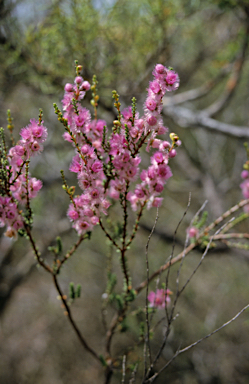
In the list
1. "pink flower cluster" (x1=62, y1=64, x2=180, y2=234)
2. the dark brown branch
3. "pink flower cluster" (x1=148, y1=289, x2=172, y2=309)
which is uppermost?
the dark brown branch

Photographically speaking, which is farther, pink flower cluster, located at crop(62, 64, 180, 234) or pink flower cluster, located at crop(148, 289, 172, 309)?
pink flower cluster, located at crop(148, 289, 172, 309)

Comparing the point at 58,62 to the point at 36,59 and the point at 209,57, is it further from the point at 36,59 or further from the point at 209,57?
the point at 209,57

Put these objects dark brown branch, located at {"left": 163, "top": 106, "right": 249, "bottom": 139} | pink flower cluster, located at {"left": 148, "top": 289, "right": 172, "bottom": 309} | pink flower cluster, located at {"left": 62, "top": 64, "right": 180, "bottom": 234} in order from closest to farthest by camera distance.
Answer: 1. pink flower cluster, located at {"left": 62, "top": 64, "right": 180, "bottom": 234}
2. pink flower cluster, located at {"left": 148, "top": 289, "right": 172, "bottom": 309}
3. dark brown branch, located at {"left": 163, "top": 106, "right": 249, "bottom": 139}

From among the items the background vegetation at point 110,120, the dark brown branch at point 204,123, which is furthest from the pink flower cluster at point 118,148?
the dark brown branch at point 204,123

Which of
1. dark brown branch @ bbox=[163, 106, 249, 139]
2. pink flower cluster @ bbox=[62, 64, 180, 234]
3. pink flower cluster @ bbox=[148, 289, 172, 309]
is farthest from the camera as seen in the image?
dark brown branch @ bbox=[163, 106, 249, 139]

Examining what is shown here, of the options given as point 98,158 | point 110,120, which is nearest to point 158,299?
point 98,158

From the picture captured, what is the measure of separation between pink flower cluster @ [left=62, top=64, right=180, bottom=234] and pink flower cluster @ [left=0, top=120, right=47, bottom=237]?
0.10 metres

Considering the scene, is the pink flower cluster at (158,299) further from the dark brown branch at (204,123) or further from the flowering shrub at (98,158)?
the dark brown branch at (204,123)

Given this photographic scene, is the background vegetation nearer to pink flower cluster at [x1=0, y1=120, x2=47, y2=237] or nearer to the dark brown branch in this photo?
the dark brown branch

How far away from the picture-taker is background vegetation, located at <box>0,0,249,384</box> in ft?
6.25

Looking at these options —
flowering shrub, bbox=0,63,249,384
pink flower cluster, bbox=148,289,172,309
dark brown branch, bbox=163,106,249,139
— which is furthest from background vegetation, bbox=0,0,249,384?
flowering shrub, bbox=0,63,249,384

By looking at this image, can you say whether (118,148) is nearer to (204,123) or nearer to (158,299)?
(158,299)

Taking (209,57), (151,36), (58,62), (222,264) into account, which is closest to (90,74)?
(58,62)

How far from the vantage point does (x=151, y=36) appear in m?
2.13
